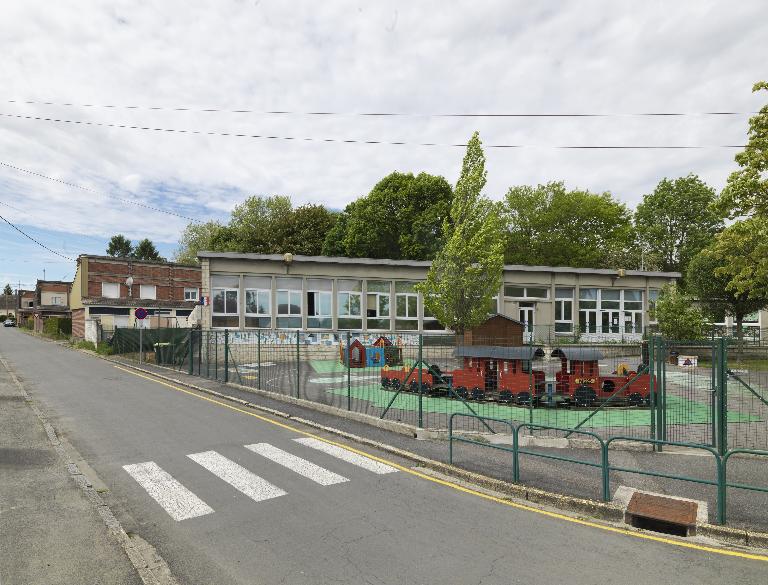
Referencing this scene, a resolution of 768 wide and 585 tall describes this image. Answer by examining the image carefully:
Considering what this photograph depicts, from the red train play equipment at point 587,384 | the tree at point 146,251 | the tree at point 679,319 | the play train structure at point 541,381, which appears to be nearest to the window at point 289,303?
the play train structure at point 541,381

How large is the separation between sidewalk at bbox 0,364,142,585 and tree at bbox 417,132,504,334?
62.0ft

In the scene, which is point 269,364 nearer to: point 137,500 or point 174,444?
point 174,444

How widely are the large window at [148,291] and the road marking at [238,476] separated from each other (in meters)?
50.5

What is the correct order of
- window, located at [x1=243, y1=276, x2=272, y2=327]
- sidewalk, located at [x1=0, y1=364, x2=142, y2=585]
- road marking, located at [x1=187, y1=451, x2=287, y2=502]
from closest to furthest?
sidewalk, located at [x1=0, y1=364, x2=142, y2=585] < road marking, located at [x1=187, y1=451, x2=287, y2=502] < window, located at [x1=243, y1=276, x2=272, y2=327]

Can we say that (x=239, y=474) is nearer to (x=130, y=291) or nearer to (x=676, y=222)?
(x=130, y=291)

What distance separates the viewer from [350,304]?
34031mm

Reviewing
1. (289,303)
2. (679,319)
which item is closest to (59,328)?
(289,303)

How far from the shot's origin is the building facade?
103 ft

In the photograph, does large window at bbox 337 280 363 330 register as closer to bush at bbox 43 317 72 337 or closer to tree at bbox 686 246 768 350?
tree at bbox 686 246 768 350

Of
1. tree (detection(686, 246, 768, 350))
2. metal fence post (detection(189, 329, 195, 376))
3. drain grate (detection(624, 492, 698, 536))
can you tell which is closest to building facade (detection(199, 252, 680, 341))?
tree (detection(686, 246, 768, 350))

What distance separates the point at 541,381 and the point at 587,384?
4.27 ft

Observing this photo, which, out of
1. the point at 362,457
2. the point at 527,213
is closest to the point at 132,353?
the point at 362,457

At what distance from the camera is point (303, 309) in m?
32.9

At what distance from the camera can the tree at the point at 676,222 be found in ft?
177
